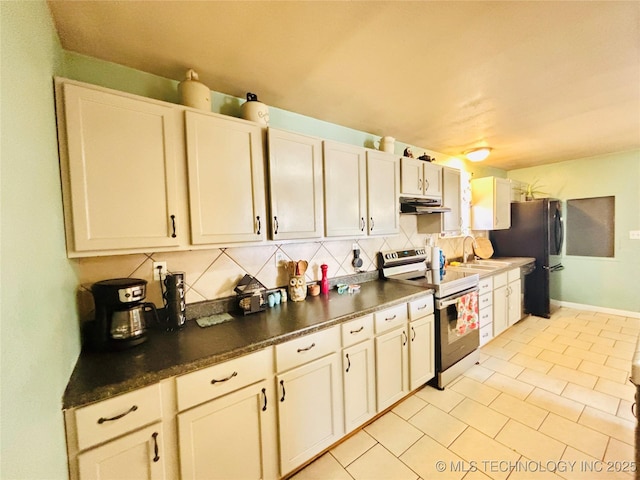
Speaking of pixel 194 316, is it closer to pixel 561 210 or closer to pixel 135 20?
pixel 135 20

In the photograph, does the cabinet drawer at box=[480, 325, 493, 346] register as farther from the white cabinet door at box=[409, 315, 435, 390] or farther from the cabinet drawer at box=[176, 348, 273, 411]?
the cabinet drawer at box=[176, 348, 273, 411]

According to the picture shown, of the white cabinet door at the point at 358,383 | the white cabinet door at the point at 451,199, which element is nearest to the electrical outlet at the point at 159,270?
the white cabinet door at the point at 358,383

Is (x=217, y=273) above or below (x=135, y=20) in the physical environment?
below

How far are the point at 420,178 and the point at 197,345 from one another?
2497mm

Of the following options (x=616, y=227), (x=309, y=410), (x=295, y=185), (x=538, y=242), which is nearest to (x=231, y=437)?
(x=309, y=410)

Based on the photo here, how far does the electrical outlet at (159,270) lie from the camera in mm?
1565

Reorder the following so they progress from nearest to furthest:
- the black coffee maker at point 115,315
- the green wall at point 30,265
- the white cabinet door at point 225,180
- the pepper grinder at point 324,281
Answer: the green wall at point 30,265 < the black coffee maker at point 115,315 < the white cabinet door at point 225,180 < the pepper grinder at point 324,281

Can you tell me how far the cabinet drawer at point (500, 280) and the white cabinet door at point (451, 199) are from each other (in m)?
0.72

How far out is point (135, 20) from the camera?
1169mm

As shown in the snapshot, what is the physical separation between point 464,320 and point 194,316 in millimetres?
2338

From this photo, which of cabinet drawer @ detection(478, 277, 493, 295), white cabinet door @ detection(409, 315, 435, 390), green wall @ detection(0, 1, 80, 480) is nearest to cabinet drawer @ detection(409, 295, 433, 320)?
white cabinet door @ detection(409, 315, 435, 390)

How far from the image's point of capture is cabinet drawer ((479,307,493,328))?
2.84m

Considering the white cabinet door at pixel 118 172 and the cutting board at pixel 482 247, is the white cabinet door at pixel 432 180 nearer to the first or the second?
the cutting board at pixel 482 247

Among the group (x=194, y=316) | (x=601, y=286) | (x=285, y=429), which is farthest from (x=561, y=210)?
(x=194, y=316)
